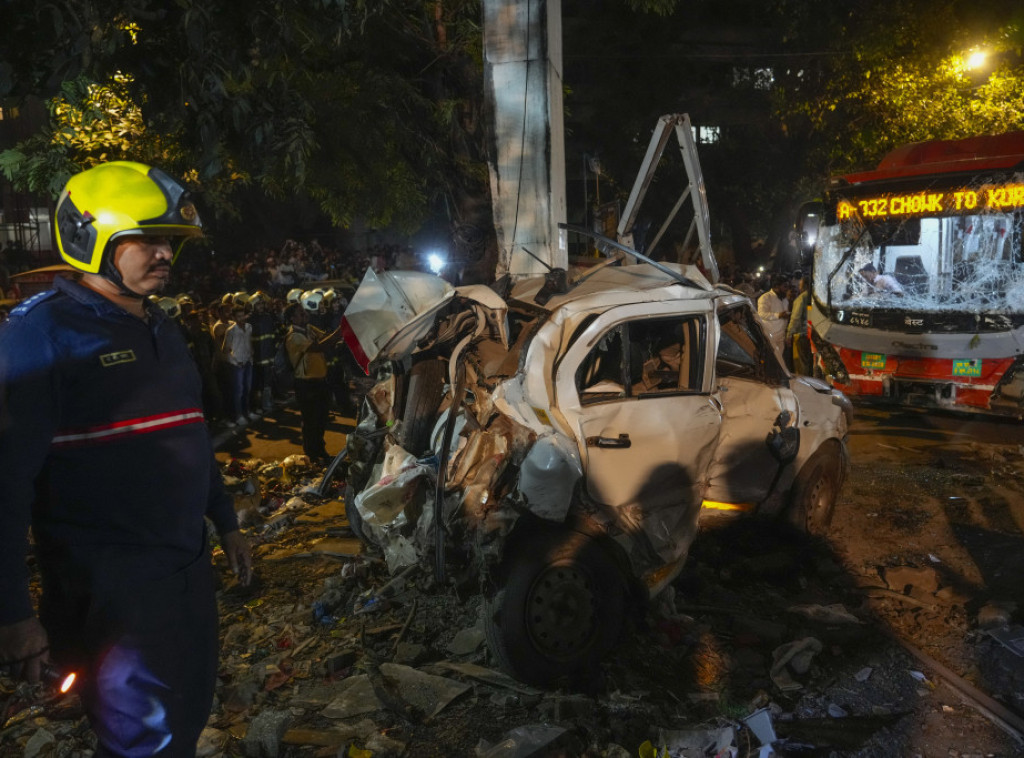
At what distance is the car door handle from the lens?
4070 mm

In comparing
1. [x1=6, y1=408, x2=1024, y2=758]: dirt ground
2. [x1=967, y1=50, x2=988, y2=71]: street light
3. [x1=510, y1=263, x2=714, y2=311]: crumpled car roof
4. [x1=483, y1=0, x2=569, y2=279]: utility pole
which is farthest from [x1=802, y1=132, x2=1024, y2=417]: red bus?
[x1=967, y1=50, x2=988, y2=71]: street light

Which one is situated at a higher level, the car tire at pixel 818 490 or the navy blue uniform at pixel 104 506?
the navy blue uniform at pixel 104 506

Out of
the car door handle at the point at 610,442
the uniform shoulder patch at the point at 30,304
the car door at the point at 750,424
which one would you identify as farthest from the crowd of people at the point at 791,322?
the uniform shoulder patch at the point at 30,304

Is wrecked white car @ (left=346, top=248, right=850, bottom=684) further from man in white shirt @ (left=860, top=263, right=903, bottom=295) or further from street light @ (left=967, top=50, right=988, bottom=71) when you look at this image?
street light @ (left=967, top=50, right=988, bottom=71)

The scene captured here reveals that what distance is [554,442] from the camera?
390 cm

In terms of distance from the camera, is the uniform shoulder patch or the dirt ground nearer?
the uniform shoulder patch

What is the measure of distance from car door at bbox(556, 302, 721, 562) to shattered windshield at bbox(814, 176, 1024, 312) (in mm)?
6340

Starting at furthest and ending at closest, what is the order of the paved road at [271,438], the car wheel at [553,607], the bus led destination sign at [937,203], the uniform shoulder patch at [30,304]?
the paved road at [271,438] < the bus led destination sign at [937,203] < the car wheel at [553,607] < the uniform shoulder patch at [30,304]

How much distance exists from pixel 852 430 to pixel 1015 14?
11.1m

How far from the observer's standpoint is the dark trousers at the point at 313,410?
8.65 meters

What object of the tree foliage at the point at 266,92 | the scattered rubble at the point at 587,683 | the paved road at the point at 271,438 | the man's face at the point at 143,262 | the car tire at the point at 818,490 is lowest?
the scattered rubble at the point at 587,683

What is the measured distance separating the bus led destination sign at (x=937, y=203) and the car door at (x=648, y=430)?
6448 millimetres

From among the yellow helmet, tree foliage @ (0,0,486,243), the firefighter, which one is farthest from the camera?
tree foliage @ (0,0,486,243)

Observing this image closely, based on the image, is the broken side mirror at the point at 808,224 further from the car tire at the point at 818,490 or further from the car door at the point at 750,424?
the car door at the point at 750,424
